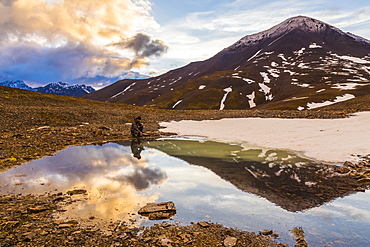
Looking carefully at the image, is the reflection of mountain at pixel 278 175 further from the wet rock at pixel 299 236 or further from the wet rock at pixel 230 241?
the wet rock at pixel 230 241

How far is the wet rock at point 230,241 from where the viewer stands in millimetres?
6970

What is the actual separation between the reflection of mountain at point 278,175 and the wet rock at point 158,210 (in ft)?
14.7

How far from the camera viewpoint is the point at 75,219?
8.51 metres

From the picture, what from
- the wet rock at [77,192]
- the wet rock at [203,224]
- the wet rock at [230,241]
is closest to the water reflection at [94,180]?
the wet rock at [77,192]

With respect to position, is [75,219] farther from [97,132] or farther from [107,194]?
[97,132]

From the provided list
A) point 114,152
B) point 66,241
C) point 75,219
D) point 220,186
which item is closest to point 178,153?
point 114,152

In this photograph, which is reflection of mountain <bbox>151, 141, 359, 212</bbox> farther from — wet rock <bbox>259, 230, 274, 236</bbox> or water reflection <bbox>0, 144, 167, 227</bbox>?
water reflection <bbox>0, 144, 167, 227</bbox>

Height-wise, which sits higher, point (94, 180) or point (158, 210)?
point (94, 180)

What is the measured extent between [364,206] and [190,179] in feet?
27.1

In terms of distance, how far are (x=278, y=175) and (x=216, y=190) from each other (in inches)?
193

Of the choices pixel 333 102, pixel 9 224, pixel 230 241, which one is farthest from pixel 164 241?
pixel 333 102

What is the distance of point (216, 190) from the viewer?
39.6ft

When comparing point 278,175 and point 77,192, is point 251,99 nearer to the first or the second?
point 278,175

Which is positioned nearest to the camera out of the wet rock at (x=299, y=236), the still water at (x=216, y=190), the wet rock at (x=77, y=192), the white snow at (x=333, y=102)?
the wet rock at (x=299, y=236)
